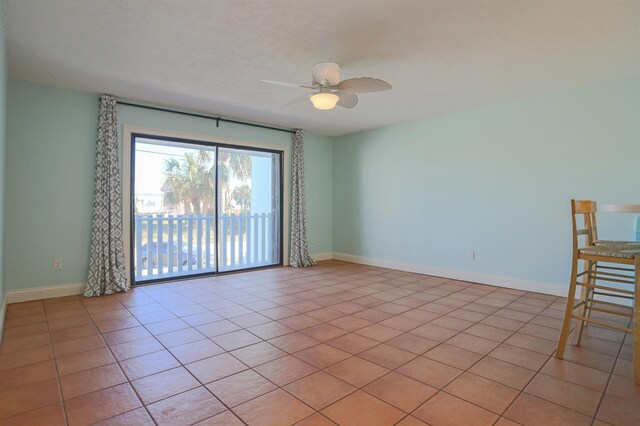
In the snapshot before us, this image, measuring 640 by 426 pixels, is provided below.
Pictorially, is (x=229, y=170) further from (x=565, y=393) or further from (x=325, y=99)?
(x=565, y=393)

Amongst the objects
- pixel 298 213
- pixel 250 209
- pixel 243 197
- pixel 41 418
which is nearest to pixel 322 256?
pixel 298 213

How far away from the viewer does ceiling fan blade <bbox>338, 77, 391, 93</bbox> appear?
2.64 meters

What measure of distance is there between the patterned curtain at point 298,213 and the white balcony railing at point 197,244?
→ 0.41 metres

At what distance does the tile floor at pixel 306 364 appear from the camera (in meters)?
1.68

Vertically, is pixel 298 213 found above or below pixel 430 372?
above

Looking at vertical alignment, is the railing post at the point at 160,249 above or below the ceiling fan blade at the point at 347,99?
below

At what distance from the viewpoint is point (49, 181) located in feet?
12.3

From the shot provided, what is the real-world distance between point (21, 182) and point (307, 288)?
3.38m

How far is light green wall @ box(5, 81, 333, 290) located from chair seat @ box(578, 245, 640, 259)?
4.84 m

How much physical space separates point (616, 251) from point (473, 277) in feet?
8.33

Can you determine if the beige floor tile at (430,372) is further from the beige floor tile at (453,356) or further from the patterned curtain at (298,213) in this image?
the patterned curtain at (298,213)

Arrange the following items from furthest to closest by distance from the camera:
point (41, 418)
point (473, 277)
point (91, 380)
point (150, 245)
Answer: point (150, 245) → point (473, 277) → point (91, 380) → point (41, 418)

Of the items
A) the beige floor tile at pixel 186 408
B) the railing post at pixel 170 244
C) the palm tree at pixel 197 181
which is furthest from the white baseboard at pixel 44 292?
the beige floor tile at pixel 186 408

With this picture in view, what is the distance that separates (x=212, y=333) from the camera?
2.71 meters
